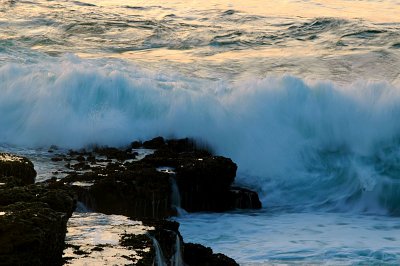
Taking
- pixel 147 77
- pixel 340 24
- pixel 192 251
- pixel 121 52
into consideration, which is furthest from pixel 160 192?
pixel 340 24

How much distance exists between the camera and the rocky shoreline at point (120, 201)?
636 cm

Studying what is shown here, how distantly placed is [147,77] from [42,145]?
4.52 meters

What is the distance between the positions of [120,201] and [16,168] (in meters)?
1.92

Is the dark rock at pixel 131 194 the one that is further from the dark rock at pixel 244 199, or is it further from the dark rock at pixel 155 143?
the dark rock at pixel 155 143

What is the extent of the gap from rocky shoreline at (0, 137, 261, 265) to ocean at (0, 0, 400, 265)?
459mm

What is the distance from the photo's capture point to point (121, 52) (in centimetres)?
2336

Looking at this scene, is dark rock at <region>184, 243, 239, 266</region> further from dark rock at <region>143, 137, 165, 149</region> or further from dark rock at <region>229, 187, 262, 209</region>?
dark rock at <region>143, 137, 165, 149</region>

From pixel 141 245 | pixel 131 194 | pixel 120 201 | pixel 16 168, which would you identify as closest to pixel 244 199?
pixel 131 194

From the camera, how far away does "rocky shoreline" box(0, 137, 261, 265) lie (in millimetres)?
6355

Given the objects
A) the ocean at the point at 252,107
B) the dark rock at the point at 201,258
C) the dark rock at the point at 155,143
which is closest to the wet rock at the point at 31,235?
the dark rock at the point at 201,258

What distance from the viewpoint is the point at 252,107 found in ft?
54.3

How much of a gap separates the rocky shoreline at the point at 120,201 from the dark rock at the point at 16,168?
10 millimetres

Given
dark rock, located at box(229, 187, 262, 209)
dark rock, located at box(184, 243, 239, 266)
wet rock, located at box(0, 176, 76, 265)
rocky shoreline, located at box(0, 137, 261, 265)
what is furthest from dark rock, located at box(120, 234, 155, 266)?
dark rock, located at box(229, 187, 262, 209)

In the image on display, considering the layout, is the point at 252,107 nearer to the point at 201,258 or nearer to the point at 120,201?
the point at 120,201
